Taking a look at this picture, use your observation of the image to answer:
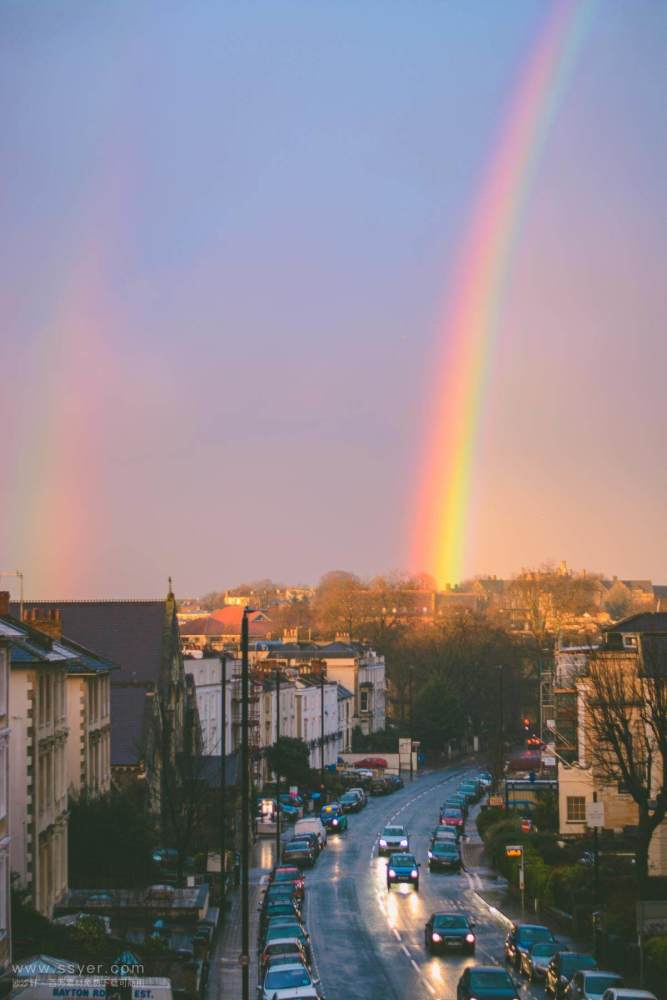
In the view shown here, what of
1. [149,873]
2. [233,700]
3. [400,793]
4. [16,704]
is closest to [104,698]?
[149,873]

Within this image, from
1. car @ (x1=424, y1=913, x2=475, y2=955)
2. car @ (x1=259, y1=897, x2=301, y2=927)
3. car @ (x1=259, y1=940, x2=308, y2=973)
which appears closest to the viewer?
car @ (x1=259, y1=940, x2=308, y2=973)

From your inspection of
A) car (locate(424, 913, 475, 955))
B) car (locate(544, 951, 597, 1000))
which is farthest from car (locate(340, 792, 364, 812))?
car (locate(544, 951, 597, 1000))

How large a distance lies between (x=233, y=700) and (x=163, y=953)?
5319cm

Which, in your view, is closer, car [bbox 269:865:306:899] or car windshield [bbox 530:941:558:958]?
car windshield [bbox 530:941:558:958]

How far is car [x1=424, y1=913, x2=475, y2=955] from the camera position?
4250cm

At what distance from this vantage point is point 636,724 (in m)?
56.1

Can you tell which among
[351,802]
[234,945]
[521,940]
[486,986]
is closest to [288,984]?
[486,986]

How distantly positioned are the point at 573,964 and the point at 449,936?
7297 mm

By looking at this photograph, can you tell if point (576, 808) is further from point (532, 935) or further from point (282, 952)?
point (282, 952)

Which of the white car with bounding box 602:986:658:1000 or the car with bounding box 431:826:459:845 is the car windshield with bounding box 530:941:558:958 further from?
the car with bounding box 431:826:459:845

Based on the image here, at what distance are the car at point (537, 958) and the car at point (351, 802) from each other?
169 feet

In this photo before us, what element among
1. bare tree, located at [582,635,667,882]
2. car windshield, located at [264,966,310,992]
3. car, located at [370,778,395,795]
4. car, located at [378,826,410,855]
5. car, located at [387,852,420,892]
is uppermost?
bare tree, located at [582,635,667,882]

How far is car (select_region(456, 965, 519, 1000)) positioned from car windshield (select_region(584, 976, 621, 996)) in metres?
1.54

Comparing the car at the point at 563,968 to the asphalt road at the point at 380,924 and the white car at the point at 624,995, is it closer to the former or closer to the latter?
the asphalt road at the point at 380,924
